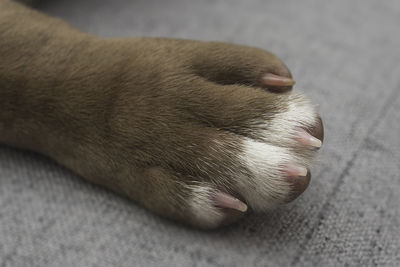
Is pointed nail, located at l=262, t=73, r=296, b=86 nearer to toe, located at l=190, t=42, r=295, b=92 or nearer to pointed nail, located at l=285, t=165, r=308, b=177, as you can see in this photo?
toe, located at l=190, t=42, r=295, b=92

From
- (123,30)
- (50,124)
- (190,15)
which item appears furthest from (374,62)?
(50,124)

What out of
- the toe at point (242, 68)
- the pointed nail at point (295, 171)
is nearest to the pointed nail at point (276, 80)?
the toe at point (242, 68)

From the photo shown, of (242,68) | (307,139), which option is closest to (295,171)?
(307,139)

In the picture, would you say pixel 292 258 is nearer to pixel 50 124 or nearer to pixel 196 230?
pixel 196 230

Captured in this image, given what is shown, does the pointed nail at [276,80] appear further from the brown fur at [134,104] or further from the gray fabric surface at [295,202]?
the gray fabric surface at [295,202]

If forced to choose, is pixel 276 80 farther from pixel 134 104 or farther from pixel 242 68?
pixel 134 104

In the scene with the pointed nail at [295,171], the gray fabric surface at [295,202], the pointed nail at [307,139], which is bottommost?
the gray fabric surface at [295,202]
